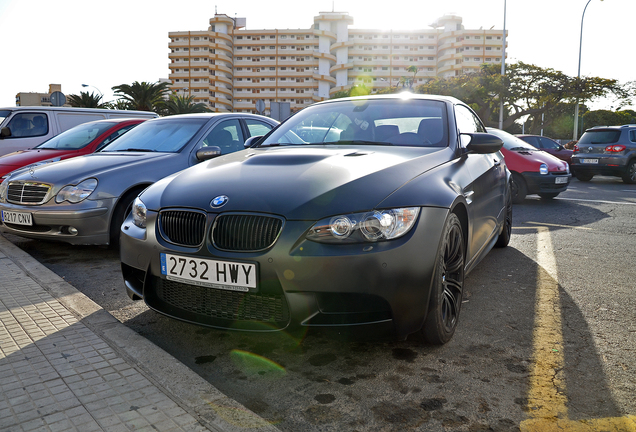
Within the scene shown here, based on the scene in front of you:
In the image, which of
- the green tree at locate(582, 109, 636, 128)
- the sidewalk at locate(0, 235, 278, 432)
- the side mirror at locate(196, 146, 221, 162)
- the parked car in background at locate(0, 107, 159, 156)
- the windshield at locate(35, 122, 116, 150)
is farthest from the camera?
the green tree at locate(582, 109, 636, 128)

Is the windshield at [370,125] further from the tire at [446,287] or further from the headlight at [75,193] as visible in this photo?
the headlight at [75,193]

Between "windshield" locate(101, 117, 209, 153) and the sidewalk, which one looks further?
"windshield" locate(101, 117, 209, 153)

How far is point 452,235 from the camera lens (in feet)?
9.73

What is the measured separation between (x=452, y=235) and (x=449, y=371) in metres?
0.75

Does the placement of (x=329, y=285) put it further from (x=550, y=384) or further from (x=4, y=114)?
(x=4, y=114)

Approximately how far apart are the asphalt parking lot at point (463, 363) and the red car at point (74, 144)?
3277mm

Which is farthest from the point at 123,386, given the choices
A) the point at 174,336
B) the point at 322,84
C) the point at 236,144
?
the point at 322,84

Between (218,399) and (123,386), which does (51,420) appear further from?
(218,399)

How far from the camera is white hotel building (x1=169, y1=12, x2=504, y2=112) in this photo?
3898 inches

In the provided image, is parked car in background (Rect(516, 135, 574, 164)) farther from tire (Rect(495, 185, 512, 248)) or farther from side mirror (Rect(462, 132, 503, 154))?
side mirror (Rect(462, 132, 503, 154))

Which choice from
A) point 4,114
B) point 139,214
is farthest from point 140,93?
point 139,214

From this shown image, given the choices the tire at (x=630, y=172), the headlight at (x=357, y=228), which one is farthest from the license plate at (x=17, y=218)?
the tire at (x=630, y=172)

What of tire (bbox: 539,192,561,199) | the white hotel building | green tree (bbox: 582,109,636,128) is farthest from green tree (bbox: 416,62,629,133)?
the white hotel building

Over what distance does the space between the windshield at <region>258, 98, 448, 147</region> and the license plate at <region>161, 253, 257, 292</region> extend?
1558 mm
